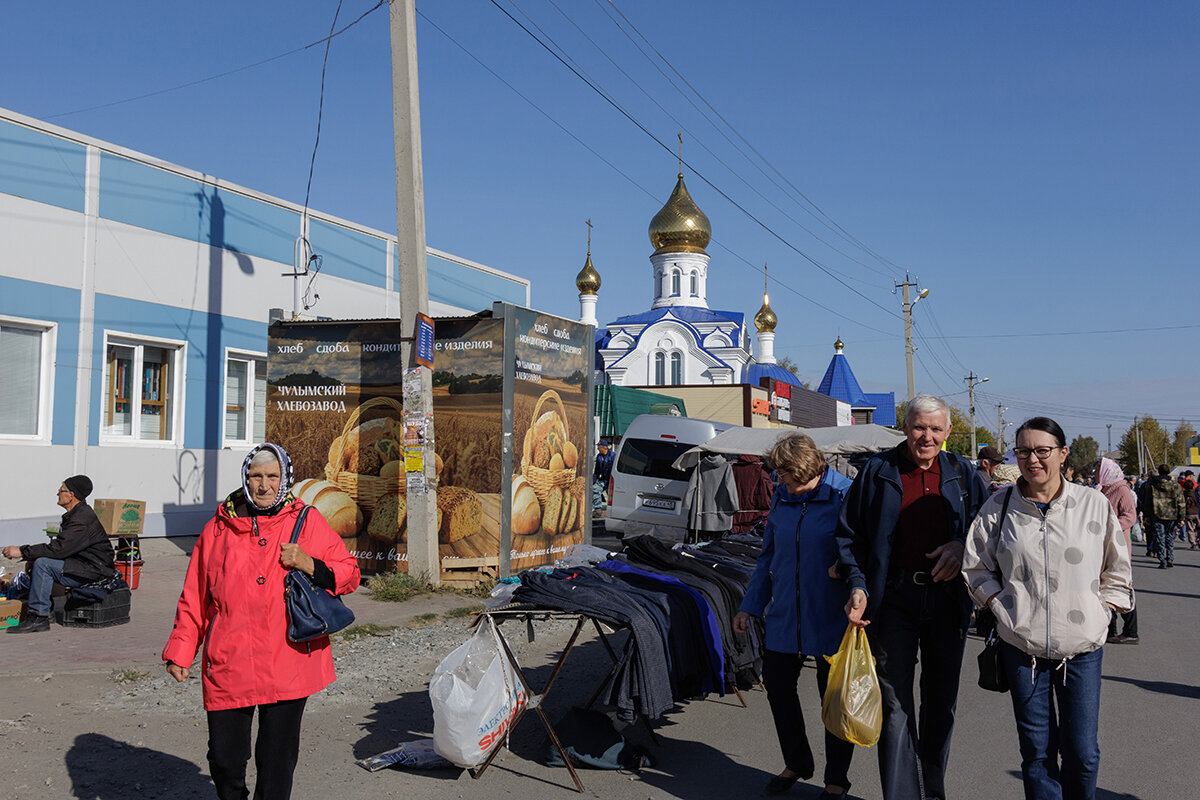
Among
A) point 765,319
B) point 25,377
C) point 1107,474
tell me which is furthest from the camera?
point 765,319

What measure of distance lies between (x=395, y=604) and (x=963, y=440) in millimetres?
101861

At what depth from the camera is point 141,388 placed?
47.2 feet

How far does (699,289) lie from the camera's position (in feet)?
195

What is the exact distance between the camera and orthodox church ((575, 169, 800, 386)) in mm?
55625

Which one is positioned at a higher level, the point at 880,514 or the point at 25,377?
the point at 25,377

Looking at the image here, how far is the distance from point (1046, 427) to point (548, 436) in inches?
344

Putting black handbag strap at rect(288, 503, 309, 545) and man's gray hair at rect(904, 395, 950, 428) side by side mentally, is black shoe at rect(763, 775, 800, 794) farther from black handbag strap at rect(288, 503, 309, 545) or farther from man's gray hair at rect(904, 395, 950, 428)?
black handbag strap at rect(288, 503, 309, 545)

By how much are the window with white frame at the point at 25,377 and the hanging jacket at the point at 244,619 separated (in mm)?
10400

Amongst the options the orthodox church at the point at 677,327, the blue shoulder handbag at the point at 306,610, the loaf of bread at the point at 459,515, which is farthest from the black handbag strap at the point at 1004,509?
the orthodox church at the point at 677,327

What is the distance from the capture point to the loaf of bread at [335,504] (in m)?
11.9

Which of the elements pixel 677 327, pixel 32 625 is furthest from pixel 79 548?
pixel 677 327

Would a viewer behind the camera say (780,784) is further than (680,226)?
No

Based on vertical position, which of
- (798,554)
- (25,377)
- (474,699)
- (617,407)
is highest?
(617,407)

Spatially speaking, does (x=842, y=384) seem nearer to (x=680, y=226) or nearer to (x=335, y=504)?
(x=680, y=226)
